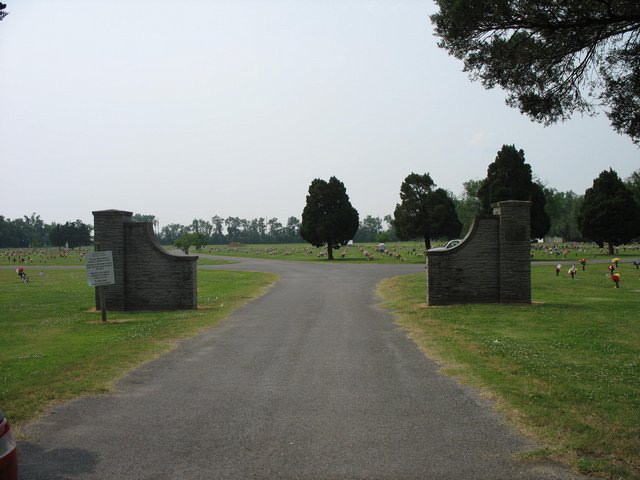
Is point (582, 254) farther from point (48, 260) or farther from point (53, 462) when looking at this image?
point (53, 462)

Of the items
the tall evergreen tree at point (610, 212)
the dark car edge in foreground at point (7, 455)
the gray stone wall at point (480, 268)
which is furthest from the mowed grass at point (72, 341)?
the tall evergreen tree at point (610, 212)

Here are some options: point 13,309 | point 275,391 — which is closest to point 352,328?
point 275,391

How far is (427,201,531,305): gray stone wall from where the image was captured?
17.3 metres

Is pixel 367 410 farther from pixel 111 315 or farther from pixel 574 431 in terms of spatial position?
pixel 111 315

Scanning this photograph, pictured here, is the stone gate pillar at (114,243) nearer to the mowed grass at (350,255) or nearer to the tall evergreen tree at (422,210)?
the mowed grass at (350,255)

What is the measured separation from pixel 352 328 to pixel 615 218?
4729 cm

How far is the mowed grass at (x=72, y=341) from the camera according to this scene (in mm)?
7211

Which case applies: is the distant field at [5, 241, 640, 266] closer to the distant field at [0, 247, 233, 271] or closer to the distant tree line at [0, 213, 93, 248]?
the distant field at [0, 247, 233, 271]

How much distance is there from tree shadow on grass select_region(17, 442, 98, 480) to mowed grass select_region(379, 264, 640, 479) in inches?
148

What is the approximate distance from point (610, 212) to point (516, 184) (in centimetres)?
1083

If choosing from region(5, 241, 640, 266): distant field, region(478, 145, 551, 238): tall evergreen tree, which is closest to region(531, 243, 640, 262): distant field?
region(5, 241, 640, 266): distant field

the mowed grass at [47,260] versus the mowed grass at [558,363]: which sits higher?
the mowed grass at [47,260]

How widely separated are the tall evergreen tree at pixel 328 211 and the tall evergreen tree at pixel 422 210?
15.0 ft

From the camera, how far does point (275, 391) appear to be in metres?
7.10
